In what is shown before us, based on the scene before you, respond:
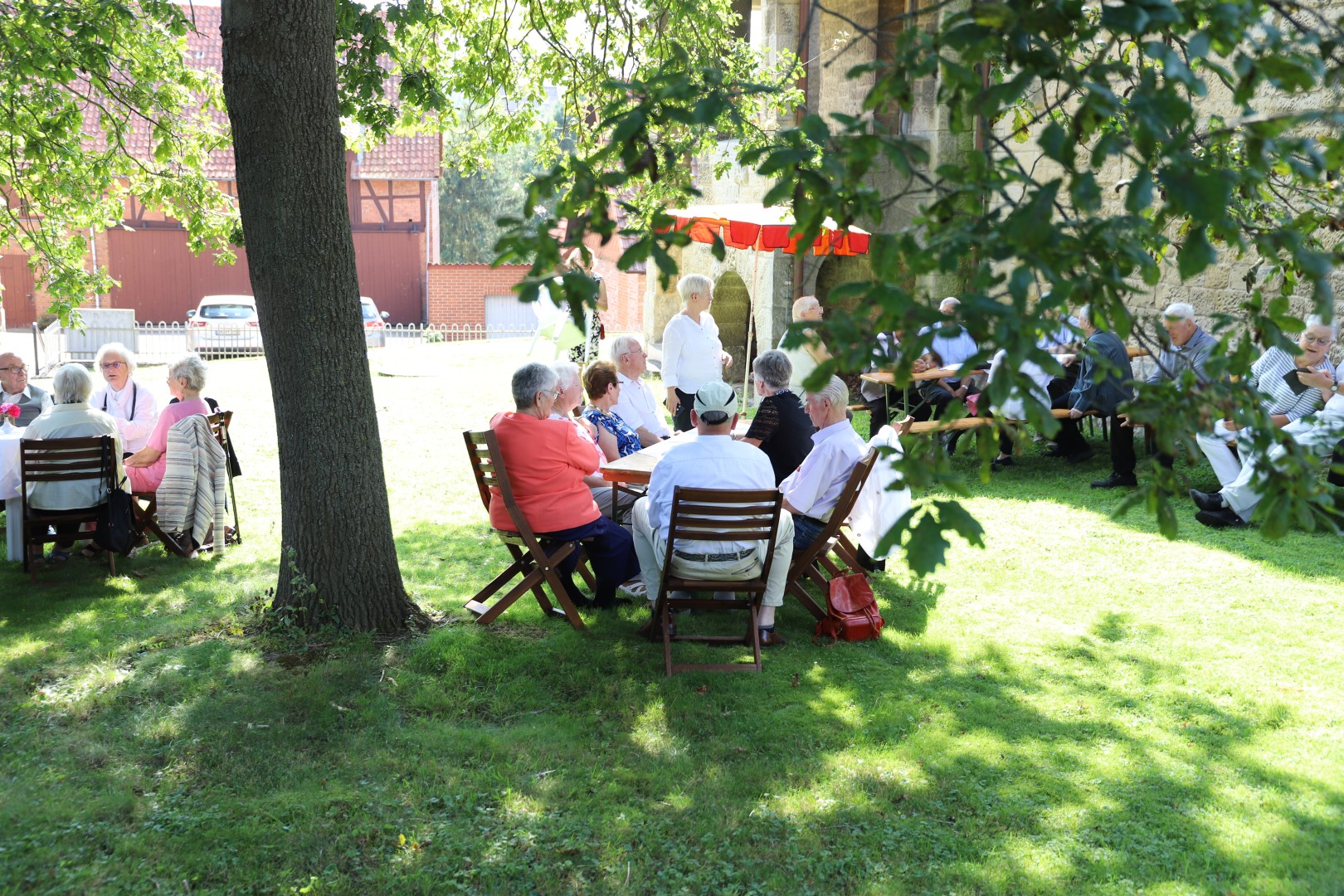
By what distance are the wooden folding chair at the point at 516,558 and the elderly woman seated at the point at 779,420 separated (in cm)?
132

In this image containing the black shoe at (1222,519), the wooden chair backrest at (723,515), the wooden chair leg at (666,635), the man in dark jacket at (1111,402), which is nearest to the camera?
the wooden chair backrest at (723,515)

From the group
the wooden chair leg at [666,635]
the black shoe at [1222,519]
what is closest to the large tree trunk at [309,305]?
the wooden chair leg at [666,635]

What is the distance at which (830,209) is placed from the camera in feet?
7.70

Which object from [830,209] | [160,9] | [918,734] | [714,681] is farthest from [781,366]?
[160,9]

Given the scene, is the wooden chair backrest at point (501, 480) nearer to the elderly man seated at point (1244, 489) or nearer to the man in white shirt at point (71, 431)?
the man in white shirt at point (71, 431)

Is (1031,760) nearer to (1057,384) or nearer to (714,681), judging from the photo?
(714,681)

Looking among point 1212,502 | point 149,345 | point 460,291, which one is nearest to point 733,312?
point 1212,502

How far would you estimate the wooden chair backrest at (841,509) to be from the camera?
5.16m

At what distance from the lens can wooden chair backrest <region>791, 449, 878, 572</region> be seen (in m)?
5.16

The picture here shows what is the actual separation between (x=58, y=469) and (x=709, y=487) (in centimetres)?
378

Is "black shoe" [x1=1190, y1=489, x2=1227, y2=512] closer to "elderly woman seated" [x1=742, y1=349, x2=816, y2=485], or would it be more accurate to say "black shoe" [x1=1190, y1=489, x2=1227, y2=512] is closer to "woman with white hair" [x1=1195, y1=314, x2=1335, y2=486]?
"woman with white hair" [x1=1195, y1=314, x2=1335, y2=486]

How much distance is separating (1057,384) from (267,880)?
817 centimetres

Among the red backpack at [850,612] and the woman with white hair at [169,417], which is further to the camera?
the woman with white hair at [169,417]

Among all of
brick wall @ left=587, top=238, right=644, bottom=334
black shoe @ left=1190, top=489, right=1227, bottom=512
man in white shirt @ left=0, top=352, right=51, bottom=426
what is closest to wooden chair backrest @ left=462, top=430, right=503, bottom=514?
man in white shirt @ left=0, top=352, right=51, bottom=426
